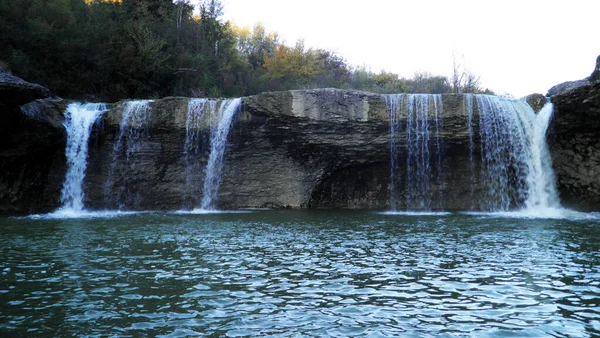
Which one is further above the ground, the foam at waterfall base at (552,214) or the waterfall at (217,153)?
the waterfall at (217,153)

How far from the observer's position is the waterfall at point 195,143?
19125mm

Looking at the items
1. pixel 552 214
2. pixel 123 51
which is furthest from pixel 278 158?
pixel 123 51

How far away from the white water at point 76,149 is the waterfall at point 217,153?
4.46 meters

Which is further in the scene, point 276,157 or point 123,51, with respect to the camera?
point 123,51

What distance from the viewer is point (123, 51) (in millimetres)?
24297

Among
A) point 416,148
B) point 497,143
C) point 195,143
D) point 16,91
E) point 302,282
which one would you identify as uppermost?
point 16,91

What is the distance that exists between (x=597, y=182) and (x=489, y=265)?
12.2 m

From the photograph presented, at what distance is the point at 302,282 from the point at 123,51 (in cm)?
2096

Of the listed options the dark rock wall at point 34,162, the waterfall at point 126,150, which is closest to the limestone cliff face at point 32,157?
the dark rock wall at point 34,162

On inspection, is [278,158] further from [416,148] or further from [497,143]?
[497,143]

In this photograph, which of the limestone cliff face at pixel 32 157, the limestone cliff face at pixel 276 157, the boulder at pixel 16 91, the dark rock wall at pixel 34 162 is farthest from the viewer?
the limestone cliff face at pixel 276 157

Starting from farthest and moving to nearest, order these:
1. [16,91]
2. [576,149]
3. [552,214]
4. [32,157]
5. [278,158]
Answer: [278,158]
[32,157]
[576,149]
[552,214]
[16,91]

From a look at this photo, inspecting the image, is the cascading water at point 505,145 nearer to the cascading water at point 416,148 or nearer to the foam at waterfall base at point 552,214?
the foam at waterfall base at point 552,214

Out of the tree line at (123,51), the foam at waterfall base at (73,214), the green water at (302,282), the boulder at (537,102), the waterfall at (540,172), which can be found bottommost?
the green water at (302,282)
